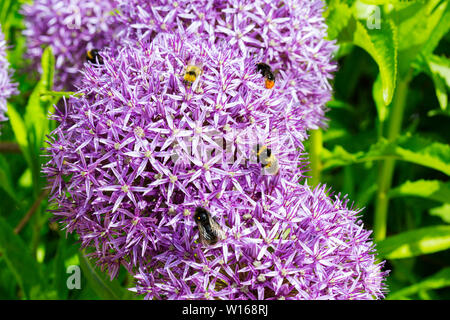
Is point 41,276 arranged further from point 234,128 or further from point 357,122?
point 357,122

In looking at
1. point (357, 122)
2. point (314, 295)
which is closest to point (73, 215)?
point (314, 295)

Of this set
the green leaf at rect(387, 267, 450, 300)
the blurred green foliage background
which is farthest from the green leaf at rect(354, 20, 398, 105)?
the green leaf at rect(387, 267, 450, 300)

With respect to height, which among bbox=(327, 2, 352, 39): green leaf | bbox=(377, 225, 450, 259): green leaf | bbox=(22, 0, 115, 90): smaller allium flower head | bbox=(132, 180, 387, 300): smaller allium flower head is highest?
bbox=(22, 0, 115, 90): smaller allium flower head

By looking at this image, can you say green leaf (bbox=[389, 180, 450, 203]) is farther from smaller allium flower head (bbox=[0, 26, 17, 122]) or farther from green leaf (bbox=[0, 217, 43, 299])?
smaller allium flower head (bbox=[0, 26, 17, 122])

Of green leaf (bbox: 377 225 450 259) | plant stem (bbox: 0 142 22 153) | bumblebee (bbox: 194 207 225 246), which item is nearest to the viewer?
bumblebee (bbox: 194 207 225 246)

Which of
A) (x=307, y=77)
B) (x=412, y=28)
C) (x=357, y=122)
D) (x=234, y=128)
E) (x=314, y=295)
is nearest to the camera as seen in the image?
(x=314, y=295)

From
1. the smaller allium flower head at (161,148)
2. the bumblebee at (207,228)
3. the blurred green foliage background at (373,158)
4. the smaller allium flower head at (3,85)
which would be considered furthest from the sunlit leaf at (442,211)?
the smaller allium flower head at (3,85)

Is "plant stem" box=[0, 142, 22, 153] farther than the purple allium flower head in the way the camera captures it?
Yes
